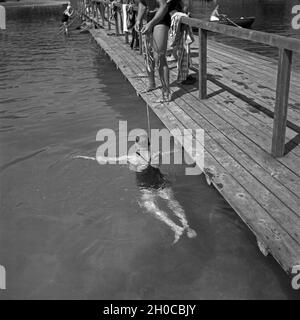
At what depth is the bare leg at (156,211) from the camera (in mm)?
4066

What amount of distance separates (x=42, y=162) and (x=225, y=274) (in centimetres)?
359

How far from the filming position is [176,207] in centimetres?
451

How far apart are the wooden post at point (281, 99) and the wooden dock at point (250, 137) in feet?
0.04

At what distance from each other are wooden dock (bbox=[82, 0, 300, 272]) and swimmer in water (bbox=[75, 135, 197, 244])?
0.54 metres

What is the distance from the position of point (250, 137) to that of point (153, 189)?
5.04 ft

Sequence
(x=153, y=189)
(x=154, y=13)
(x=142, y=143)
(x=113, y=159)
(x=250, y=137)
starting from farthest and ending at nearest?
(x=154, y=13), (x=113, y=159), (x=250, y=137), (x=153, y=189), (x=142, y=143)

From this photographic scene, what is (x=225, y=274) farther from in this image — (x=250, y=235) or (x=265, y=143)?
(x=265, y=143)

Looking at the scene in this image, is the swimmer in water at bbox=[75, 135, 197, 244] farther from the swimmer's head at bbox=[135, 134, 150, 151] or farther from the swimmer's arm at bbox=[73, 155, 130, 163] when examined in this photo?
the swimmer's arm at bbox=[73, 155, 130, 163]

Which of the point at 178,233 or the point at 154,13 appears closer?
the point at 178,233

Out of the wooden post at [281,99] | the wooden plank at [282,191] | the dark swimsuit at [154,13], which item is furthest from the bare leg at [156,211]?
the dark swimsuit at [154,13]

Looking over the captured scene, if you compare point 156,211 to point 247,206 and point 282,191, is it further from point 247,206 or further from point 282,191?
point 282,191

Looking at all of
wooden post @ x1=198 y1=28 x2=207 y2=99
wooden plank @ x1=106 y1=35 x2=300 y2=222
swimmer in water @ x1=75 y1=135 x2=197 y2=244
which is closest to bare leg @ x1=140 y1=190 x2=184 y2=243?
swimmer in water @ x1=75 y1=135 x2=197 y2=244

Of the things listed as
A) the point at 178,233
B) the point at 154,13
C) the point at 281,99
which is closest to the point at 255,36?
the point at 281,99

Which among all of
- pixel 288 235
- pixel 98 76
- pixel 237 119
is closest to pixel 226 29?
pixel 237 119
